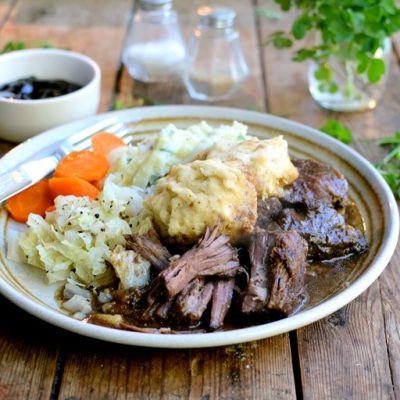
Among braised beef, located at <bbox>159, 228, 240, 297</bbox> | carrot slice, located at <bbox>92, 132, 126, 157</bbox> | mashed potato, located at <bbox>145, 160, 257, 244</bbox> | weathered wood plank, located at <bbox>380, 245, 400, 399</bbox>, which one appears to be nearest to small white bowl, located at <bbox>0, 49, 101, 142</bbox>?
carrot slice, located at <bbox>92, 132, 126, 157</bbox>

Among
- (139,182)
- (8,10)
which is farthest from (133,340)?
(8,10)

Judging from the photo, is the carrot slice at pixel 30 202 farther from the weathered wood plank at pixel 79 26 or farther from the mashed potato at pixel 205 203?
the weathered wood plank at pixel 79 26

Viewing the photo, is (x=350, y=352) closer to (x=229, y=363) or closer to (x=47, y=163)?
(x=229, y=363)

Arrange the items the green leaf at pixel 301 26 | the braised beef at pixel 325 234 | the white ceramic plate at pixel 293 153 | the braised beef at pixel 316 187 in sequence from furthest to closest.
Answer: the green leaf at pixel 301 26, the braised beef at pixel 316 187, the braised beef at pixel 325 234, the white ceramic plate at pixel 293 153

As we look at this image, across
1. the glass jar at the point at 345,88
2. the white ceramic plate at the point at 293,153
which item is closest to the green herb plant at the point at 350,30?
the glass jar at the point at 345,88

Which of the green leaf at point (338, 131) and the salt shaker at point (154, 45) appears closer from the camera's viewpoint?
the green leaf at point (338, 131)

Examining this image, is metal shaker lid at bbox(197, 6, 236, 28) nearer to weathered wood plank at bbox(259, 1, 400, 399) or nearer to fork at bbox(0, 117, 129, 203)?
fork at bbox(0, 117, 129, 203)

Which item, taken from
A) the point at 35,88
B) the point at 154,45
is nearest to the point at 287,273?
the point at 35,88
